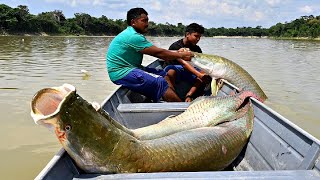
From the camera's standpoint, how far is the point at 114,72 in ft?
18.3

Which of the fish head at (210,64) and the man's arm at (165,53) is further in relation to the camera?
the fish head at (210,64)

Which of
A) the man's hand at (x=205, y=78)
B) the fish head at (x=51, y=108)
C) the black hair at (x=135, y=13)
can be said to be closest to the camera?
the fish head at (x=51, y=108)

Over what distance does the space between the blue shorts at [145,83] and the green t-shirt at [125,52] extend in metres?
0.10

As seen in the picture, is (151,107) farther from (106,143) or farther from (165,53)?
(106,143)

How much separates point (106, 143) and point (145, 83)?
288cm

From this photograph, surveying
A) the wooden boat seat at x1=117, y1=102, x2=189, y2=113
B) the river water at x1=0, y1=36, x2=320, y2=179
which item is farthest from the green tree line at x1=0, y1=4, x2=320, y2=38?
the wooden boat seat at x1=117, y1=102, x2=189, y2=113

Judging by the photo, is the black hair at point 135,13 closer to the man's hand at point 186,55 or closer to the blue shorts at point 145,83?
the blue shorts at point 145,83

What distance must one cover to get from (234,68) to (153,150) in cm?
385

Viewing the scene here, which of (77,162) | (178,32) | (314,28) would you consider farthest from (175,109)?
(178,32)

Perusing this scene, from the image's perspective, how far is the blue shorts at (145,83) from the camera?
540 cm

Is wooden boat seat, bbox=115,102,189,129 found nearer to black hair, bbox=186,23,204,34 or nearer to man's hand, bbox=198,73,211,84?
man's hand, bbox=198,73,211,84

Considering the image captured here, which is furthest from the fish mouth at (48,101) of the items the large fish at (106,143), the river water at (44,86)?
the river water at (44,86)

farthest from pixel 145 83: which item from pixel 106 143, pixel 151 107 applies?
pixel 106 143

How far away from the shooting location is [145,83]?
17.7 ft
